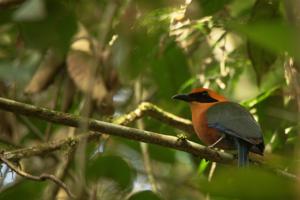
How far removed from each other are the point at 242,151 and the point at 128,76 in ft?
3.59

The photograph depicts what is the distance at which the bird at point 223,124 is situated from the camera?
12.4 feet

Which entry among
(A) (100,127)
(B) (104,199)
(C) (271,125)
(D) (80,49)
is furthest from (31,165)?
(A) (100,127)

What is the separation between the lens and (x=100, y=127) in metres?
2.60

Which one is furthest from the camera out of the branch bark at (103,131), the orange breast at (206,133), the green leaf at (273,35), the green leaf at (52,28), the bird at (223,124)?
the orange breast at (206,133)

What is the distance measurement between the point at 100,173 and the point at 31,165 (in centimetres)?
176

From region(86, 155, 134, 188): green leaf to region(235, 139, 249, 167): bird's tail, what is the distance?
67cm

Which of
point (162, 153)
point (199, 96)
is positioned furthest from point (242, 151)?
point (199, 96)

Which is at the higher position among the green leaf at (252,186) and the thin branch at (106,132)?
the thin branch at (106,132)

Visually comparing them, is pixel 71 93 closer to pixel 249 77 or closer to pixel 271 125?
pixel 271 125

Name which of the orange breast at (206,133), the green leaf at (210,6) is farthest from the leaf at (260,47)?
the orange breast at (206,133)

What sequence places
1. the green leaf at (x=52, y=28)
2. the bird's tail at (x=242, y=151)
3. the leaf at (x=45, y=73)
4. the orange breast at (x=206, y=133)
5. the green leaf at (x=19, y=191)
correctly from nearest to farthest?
1. the green leaf at (x=52, y=28)
2. the green leaf at (x=19, y=191)
3. the bird's tail at (x=242, y=151)
4. the leaf at (x=45, y=73)
5. the orange breast at (x=206, y=133)

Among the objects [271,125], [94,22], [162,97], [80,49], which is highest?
[94,22]

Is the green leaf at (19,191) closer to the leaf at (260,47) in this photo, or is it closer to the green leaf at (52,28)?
the green leaf at (52,28)

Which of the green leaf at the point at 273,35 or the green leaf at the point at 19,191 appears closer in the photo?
the green leaf at the point at 273,35
